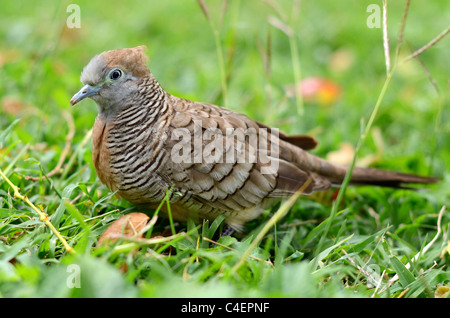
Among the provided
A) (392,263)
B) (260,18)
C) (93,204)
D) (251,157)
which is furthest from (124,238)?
(260,18)

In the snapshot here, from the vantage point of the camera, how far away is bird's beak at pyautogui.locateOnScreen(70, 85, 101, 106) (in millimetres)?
2812

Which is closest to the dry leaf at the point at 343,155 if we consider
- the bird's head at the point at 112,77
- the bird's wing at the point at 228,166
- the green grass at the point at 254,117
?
the green grass at the point at 254,117

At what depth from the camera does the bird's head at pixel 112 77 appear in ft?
9.18

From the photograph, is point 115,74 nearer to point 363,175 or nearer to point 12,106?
point 12,106

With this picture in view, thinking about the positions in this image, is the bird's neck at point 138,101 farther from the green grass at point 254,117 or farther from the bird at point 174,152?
the green grass at point 254,117

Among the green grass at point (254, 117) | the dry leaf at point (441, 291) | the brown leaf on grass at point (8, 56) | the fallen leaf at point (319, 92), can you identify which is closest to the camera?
the green grass at point (254, 117)

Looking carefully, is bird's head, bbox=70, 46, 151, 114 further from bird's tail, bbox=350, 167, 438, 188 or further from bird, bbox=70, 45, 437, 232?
bird's tail, bbox=350, 167, 438, 188

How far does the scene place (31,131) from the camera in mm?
3951

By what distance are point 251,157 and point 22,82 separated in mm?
2520

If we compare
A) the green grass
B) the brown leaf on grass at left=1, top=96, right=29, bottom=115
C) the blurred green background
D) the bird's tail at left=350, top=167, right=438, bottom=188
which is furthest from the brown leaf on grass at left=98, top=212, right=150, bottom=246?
the brown leaf on grass at left=1, top=96, right=29, bottom=115

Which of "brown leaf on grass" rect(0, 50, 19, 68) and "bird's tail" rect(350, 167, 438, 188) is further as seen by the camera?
"brown leaf on grass" rect(0, 50, 19, 68)

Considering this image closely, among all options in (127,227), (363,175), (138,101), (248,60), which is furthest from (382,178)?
(248,60)

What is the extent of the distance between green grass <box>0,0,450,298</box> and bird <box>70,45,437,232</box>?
162 millimetres
